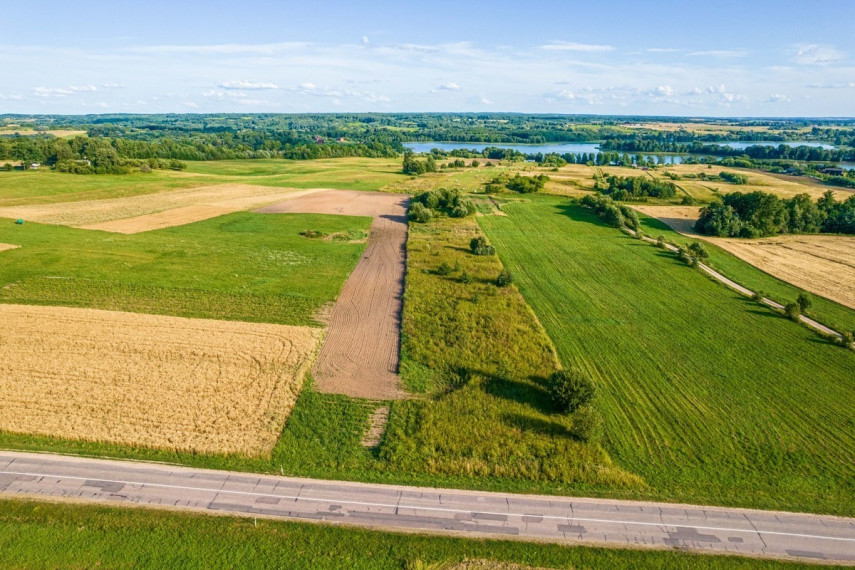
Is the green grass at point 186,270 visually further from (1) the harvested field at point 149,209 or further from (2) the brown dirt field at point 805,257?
(2) the brown dirt field at point 805,257

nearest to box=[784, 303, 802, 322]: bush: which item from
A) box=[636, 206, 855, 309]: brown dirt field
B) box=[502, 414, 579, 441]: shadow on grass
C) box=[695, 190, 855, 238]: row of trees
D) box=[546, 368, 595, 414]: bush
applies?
box=[636, 206, 855, 309]: brown dirt field

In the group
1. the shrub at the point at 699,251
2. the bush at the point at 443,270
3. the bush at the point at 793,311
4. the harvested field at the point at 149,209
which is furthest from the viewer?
the harvested field at the point at 149,209

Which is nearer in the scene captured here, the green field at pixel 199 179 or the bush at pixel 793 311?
the bush at pixel 793 311

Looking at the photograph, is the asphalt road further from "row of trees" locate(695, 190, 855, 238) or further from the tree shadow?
"row of trees" locate(695, 190, 855, 238)

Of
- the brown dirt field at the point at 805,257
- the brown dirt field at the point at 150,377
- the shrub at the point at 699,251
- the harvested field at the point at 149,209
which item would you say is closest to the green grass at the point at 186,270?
the brown dirt field at the point at 150,377

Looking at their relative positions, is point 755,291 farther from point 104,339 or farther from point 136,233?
point 136,233

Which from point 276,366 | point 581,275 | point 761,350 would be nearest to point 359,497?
point 276,366

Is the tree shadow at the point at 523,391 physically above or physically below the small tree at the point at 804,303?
below
